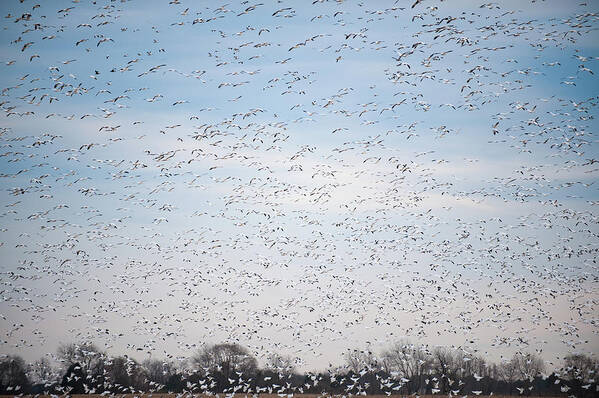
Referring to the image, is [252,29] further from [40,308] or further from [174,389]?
[174,389]

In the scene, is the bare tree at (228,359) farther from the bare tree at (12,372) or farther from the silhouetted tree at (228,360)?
the bare tree at (12,372)

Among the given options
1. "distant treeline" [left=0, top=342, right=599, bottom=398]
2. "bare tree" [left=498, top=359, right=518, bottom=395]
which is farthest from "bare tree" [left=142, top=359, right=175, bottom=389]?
"bare tree" [left=498, top=359, right=518, bottom=395]

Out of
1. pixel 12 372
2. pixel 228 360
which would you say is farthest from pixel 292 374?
pixel 12 372

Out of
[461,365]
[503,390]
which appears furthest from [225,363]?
[503,390]

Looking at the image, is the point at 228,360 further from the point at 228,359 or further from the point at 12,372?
the point at 12,372

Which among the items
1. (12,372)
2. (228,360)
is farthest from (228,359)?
(12,372)

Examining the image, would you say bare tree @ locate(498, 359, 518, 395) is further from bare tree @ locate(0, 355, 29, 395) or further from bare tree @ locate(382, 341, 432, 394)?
bare tree @ locate(0, 355, 29, 395)

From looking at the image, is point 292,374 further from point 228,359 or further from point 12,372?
point 12,372

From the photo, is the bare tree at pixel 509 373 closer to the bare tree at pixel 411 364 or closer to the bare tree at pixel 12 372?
the bare tree at pixel 411 364

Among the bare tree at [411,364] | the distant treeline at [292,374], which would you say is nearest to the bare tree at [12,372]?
the distant treeline at [292,374]

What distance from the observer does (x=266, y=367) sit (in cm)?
9212

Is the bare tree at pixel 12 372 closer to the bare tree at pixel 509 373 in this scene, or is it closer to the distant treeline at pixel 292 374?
the distant treeline at pixel 292 374

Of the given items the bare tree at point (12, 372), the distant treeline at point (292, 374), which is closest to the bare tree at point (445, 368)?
the distant treeline at point (292, 374)

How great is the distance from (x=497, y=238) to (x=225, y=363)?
255 feet
